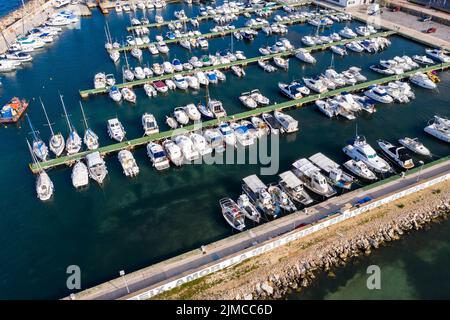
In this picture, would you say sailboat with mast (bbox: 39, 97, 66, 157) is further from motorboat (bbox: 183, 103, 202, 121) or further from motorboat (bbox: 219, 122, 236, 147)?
motorboat (bbox: 219, 122, 236, 147)

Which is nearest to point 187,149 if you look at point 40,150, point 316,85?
point 40,150

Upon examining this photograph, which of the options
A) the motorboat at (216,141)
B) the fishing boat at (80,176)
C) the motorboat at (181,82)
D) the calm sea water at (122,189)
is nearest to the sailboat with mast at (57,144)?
the calm sea water at (122,189)

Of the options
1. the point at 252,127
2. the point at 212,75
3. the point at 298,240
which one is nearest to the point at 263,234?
the point at 298,240

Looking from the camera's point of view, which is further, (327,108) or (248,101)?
(248,101)

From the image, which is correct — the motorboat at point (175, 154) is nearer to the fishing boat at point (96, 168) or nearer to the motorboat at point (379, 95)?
the fishing boat at point (96, 168)

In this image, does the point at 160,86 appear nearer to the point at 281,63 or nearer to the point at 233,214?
the point at 281,63

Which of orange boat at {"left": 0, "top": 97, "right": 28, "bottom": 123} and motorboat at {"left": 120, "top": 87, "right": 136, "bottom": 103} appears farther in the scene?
motorboat at {"left": 120, "top": 87, "right": 136, "bottom": 103}

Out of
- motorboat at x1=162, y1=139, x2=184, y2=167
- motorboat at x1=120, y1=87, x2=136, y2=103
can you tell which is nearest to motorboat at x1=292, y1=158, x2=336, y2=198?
motorboat at x1=162, y1=139, x2=184, y2=167
